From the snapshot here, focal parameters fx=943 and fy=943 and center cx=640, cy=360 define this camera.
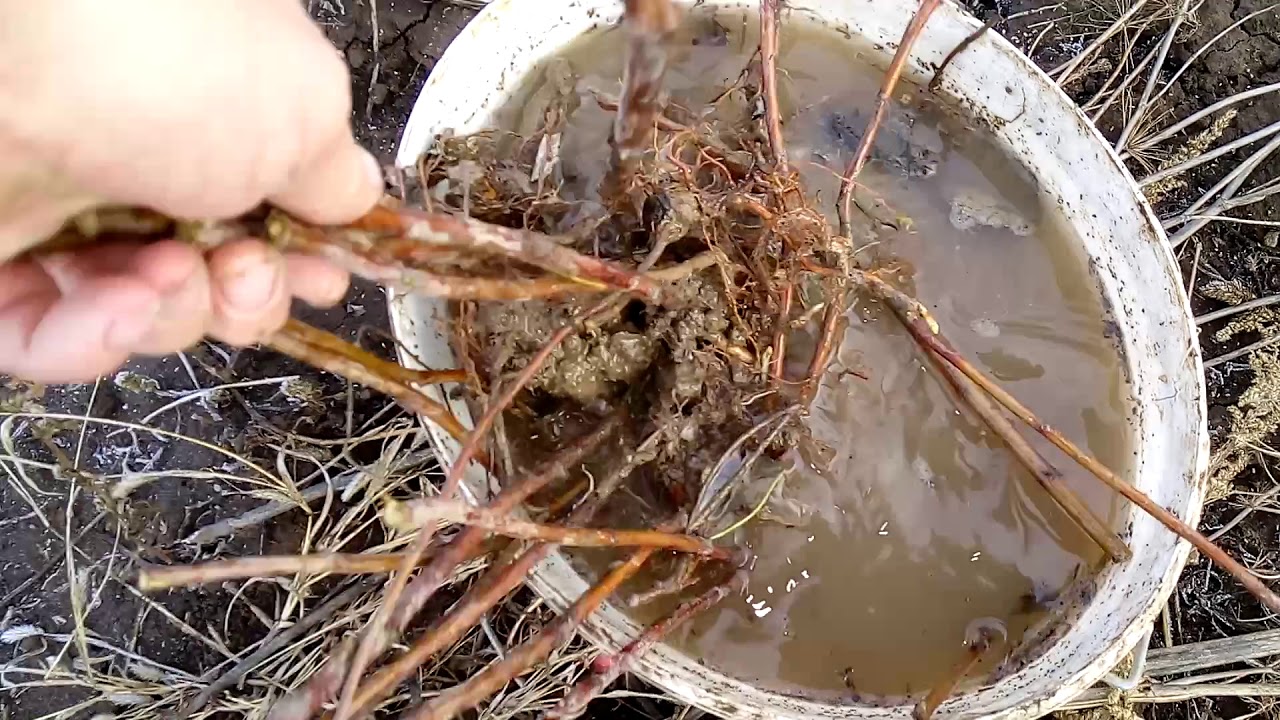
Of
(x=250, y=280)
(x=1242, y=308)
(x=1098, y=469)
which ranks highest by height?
(x=250, y=280)

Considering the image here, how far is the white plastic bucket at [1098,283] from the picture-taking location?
0.86 metres

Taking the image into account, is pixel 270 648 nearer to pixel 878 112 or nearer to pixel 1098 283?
pixel 878 112

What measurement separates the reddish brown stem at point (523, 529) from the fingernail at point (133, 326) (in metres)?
0.20

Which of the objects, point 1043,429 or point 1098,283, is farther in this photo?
point 1098,283

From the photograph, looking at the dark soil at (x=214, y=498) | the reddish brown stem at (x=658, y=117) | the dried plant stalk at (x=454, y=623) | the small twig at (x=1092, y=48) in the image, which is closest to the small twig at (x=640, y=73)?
the reddish brown stem at (x=658, y=117)

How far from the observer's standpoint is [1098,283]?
100cm

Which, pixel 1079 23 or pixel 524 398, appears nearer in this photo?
pixel 524 398

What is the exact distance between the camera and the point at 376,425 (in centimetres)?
126

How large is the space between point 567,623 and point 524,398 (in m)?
0.24

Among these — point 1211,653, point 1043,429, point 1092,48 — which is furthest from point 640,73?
point 1211,653

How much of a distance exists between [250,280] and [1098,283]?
32.7 inches

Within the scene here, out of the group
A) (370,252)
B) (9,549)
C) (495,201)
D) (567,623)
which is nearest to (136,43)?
(370,252)

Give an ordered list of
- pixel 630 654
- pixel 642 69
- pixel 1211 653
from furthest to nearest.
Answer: pixel 1211 653, pixel 630 654, pixel 642 69

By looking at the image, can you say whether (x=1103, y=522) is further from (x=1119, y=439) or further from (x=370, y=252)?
(x=370, y=252)
